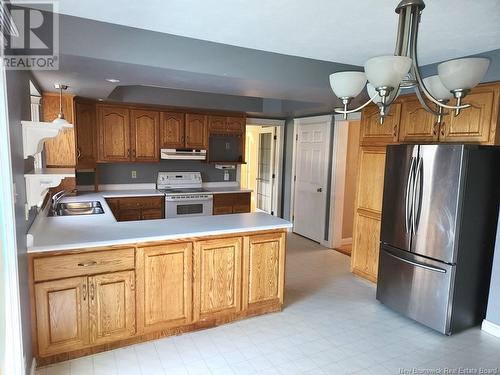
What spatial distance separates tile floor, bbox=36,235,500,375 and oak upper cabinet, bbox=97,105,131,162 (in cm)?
303

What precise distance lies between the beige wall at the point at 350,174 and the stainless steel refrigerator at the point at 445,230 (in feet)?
6.92

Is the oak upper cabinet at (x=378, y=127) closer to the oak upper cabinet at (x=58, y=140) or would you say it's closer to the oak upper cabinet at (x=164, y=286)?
the oak upper cabinet at (x=164, y=286)

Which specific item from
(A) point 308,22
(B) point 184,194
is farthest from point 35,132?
(B) point 184,194

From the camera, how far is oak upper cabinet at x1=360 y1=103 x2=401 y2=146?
11.2ft

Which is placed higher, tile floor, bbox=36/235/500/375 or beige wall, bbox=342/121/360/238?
beige wall, bbox=342/121/360/238

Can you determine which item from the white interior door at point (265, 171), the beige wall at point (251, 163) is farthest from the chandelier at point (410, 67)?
the beige wall at point (251, 163)

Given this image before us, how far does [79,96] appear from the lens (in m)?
4.09

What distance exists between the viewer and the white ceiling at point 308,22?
6.19 ft

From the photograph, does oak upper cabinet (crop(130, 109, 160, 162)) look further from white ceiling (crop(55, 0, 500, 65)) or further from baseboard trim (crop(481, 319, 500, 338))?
baseboard trim (crop(481, 319, 500, 338))

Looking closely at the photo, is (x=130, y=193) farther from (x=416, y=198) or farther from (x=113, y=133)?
(x=416, y=198)

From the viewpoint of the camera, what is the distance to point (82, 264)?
2295 mm

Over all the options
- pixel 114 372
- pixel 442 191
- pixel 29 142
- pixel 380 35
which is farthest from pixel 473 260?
pixel 29 142

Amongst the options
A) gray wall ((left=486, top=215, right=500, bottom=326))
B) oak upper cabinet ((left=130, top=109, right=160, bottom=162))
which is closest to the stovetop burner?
oak upper cabinet ((left=130, top=109, right=160, bottom=162))

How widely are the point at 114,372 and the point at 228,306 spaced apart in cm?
100
